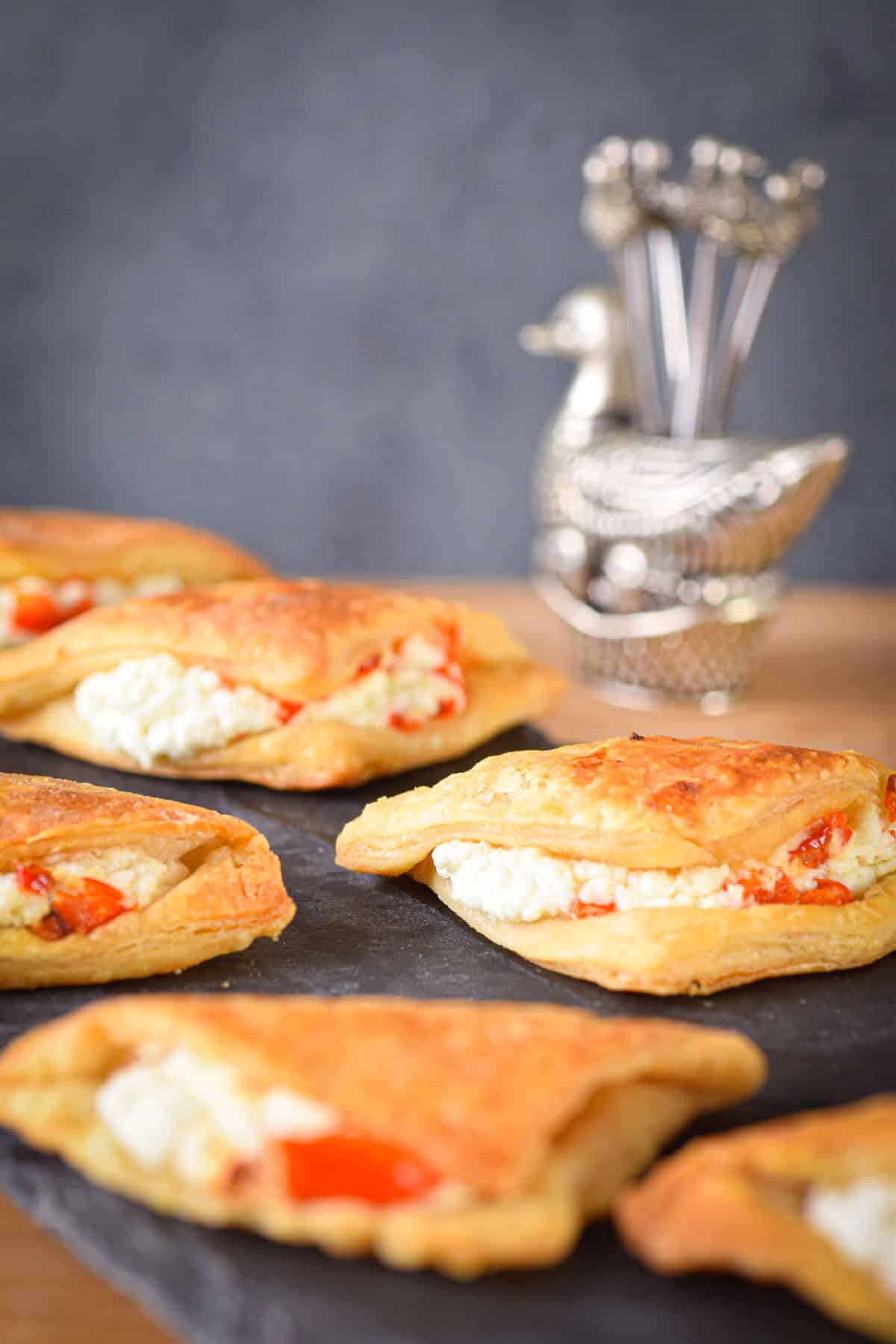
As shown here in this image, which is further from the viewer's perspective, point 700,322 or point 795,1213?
point 700,322

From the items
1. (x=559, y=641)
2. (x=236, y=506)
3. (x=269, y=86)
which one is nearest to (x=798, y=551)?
(x=559, y=641)

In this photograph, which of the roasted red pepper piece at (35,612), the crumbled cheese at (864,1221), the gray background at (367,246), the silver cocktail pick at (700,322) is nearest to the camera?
the crumbled cheese at (864,1221)

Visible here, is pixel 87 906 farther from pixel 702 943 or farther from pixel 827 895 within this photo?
Answer: pixel 827 895

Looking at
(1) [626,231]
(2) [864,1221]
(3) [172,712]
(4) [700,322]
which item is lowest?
(3) [172,712]

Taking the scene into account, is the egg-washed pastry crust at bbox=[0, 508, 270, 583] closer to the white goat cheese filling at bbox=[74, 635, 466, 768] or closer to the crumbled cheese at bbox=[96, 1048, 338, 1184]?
the white goat cheese filling at bbox=[74, 635, 466, 768]

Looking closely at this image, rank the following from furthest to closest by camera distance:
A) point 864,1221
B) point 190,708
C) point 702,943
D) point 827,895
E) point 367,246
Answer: point 367,246, point 190,708, point 827,895, point 702,943, point 864,1221

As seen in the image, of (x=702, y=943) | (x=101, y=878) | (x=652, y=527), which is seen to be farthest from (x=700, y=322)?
(x=101, y=878)

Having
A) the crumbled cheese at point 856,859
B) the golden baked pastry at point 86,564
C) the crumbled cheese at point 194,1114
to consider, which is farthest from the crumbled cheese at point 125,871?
the golden baked pastry at point 86,564

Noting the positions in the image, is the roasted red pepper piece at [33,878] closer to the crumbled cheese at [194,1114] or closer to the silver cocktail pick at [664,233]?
the crumbled cheese at [194,1114]

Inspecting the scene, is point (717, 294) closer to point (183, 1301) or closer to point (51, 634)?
point (51, 634)
